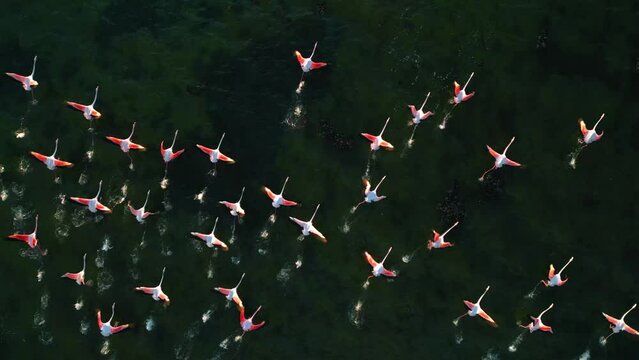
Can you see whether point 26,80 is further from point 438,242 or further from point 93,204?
point 438,242

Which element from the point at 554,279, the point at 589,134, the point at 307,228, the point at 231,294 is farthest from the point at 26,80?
the point at 589,134

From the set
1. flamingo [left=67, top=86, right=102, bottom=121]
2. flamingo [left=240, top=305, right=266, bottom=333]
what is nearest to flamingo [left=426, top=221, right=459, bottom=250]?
flamingo [left=240, top=305, right=266, bottom=333]

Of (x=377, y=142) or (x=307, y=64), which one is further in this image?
(x=307, y=64)

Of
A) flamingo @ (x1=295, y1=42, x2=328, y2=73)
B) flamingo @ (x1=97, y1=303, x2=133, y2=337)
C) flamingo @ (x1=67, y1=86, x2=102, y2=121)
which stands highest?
flamingo @ (x1=295, y1=42, x2=328, y2=73)

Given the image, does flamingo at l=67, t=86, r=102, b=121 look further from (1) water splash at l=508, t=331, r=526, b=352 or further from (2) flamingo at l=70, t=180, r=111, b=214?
(1) water splash at l=508, t=331, r=526, b=352

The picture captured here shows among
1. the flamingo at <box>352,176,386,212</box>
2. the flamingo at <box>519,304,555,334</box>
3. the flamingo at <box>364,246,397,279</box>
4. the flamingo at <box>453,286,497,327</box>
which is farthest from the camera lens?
the flamingo at <box>352,176,386,212</box>

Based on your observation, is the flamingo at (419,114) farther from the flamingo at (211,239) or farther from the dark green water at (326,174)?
the flamingo at (211,239)

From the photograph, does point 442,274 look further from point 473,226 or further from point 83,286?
point 83,286

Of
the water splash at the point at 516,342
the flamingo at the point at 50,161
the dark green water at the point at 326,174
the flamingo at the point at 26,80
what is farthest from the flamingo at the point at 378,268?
the flamingo at the point at 26,80

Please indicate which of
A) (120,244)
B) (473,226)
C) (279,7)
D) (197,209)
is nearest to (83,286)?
(120,244)
